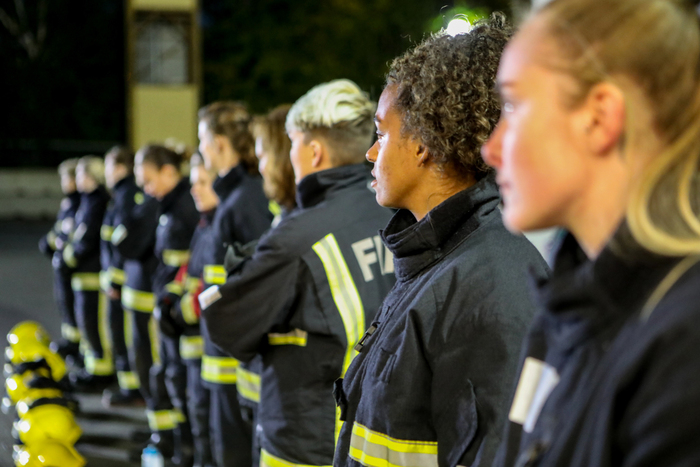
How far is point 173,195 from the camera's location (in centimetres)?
579

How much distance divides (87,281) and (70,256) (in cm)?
33

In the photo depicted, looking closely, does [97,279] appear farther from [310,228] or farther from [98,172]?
[310,228]

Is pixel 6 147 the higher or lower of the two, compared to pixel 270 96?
lower

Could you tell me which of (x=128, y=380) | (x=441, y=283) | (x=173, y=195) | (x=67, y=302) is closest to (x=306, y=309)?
(x=441, y=283)

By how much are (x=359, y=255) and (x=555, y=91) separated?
1875 millimetres

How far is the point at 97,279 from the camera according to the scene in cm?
761

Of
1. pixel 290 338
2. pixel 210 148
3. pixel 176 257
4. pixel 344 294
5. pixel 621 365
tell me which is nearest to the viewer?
pixel 621 365

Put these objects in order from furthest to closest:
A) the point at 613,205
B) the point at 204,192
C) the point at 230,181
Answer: the point at 204,192 < the point at 230,181 < the point at 613,205

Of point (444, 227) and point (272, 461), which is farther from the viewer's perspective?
point (272, 461)

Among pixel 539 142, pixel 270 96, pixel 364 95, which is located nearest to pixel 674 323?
pixel 539 142

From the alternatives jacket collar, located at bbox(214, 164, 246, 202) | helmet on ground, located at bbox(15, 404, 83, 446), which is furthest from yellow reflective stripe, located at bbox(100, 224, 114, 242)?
helmet on ground, located at bbox(15, 404, 83, 446)

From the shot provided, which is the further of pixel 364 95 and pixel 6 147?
pixel 6 147

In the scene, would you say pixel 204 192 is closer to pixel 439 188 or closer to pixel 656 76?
pixel 439 188

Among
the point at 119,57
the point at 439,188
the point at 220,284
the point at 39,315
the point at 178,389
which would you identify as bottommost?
the point at 39,315
